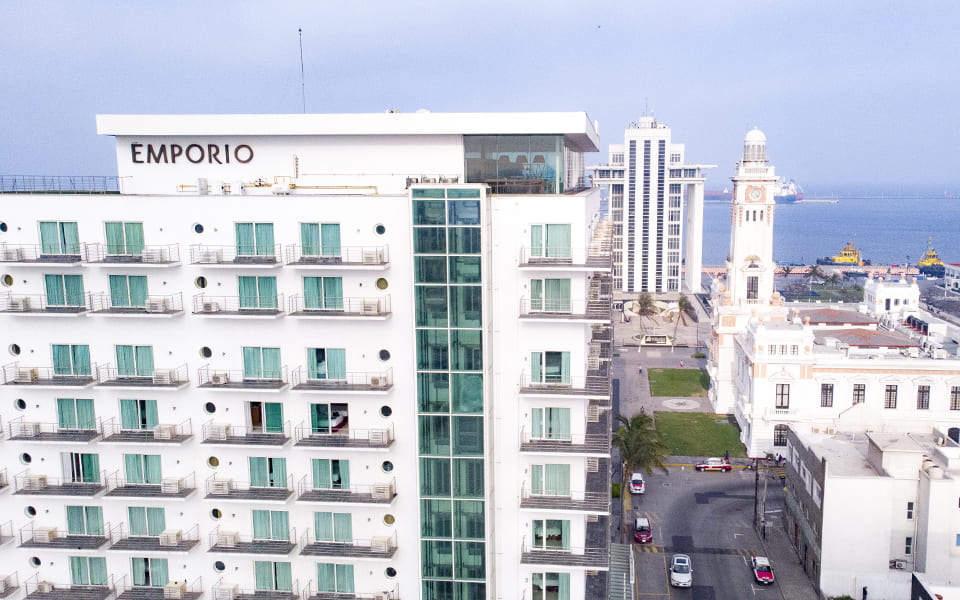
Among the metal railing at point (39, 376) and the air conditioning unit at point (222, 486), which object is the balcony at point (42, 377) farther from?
the air conditioning unit at point (222, 486)

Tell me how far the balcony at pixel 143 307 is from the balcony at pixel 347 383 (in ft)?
19.2

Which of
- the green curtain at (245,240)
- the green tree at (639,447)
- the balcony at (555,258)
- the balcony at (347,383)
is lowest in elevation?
the green tree at (639,447)

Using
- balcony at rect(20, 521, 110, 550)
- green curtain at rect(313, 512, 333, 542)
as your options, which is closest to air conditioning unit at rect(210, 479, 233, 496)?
green curtain at rect(313, 512, 333, 542)

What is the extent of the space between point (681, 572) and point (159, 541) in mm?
34815

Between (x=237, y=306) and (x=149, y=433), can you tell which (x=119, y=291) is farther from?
(x=149, y=433)

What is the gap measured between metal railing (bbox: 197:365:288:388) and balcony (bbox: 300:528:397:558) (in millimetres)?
6782

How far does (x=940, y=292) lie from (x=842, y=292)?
18281mm

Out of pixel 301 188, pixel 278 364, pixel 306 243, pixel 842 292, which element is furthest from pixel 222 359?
pixel 842 292

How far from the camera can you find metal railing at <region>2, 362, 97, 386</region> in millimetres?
32250

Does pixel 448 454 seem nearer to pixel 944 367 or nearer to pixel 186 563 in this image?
pixel 186 563

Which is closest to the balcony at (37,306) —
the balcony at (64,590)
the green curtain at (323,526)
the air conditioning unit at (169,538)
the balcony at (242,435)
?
the balcony at (242,435)

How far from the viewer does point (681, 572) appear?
5169 cm

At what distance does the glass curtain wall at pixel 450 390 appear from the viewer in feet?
96.7

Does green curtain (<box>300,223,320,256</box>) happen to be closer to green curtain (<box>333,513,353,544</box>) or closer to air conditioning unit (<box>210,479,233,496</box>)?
air conditioning unit (<box>210,479,233,496</box>)
